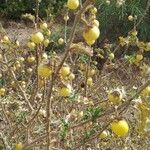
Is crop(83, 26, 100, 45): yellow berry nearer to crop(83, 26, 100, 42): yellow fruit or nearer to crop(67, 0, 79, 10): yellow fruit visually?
crop(83, 26, 100, 42): yellow fruit

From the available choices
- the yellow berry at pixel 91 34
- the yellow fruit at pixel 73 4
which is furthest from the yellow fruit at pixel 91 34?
the yellow fruit at pixel 73 4

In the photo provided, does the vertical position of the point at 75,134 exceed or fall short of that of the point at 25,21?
it exceeds it

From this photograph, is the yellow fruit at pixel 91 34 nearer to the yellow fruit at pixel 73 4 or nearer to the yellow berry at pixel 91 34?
the yellow berry at pixel 91 34

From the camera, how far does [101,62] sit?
7.94 m

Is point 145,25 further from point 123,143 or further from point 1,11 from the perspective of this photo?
point 123,143

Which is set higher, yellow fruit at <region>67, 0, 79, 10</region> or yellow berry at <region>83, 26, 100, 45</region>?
yellow fruit at <region>67, 0, 79, 10</region>

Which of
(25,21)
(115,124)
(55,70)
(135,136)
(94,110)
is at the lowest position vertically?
(25,21)

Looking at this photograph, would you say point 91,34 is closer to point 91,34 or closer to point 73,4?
point 91,34

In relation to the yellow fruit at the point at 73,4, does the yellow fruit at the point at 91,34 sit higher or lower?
lower

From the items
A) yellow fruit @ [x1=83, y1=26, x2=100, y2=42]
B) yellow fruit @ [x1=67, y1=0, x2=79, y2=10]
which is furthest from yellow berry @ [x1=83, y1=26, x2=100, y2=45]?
yellow fruit @ [x1=67, y1=0, x2=79, y2=10]

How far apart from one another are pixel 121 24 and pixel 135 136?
4.57m

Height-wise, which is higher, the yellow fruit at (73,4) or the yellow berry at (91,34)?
the yellow fruit at (73,4)

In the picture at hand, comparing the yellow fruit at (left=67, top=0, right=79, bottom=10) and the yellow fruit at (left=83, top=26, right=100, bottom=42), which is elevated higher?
the yellow fruit at (left=67, top=0, right=79, bottom=10)

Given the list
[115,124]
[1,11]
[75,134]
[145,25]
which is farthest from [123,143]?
[1,11]
